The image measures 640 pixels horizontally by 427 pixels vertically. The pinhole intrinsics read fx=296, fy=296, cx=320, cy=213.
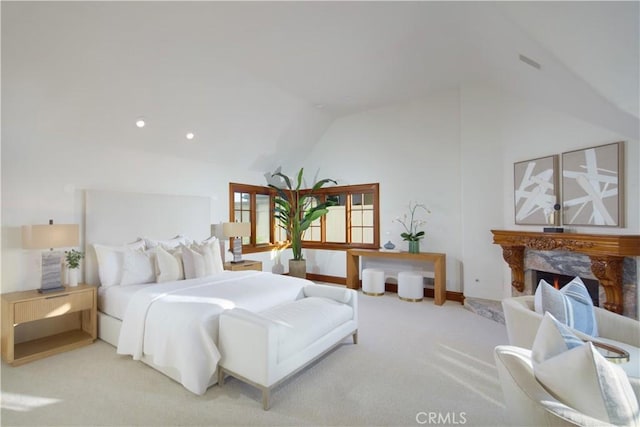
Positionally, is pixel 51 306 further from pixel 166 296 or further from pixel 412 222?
pixel 412 222

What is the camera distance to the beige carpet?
205 centimetres

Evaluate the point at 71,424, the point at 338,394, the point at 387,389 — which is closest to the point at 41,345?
the point at 71,424

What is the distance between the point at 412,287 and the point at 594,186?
2683 millimetres

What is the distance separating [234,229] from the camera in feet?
16.3

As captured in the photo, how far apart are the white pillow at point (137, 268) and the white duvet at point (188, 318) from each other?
1.21 ft

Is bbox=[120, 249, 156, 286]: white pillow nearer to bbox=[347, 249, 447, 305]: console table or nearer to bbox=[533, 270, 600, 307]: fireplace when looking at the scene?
bbox=[347, 249, 447, 305]: console table

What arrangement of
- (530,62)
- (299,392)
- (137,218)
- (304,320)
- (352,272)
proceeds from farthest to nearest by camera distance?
(352,272) → (137,218) → (530,62) → (304,320) → (299,392)

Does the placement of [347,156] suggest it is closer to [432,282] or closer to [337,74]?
[337,74]

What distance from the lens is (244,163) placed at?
18.7 ft

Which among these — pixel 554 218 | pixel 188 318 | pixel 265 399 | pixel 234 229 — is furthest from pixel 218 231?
pixel 554 218

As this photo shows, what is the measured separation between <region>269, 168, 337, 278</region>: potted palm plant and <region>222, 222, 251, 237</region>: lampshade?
1.30 m

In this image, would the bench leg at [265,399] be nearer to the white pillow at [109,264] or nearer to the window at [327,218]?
the white pillow at [109,264]

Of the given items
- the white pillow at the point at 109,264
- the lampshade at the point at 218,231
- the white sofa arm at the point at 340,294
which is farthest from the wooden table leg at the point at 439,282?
the white pillow at the point at 109,264

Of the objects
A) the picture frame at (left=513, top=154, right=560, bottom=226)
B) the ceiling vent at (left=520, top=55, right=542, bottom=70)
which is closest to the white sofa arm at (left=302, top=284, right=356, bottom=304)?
the picture frame at (left=513, top=154, right=560, bottom=226)
